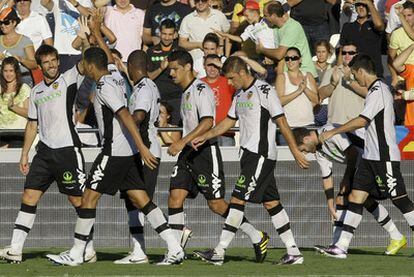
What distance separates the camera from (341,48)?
18.7m

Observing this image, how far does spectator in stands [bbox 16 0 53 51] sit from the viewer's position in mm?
19859

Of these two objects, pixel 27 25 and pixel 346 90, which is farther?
pixel 27 25

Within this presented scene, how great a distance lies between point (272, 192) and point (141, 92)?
73.7 inches

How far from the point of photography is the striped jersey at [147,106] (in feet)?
47.9

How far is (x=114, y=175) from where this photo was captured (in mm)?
14219

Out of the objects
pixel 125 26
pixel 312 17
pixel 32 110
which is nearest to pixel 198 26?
pixel 125 26

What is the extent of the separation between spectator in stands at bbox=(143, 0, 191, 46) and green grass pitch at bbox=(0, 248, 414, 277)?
15.7 feet

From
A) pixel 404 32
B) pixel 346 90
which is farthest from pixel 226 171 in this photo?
pixel 404 32

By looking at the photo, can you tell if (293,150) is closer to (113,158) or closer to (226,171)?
(113,158)

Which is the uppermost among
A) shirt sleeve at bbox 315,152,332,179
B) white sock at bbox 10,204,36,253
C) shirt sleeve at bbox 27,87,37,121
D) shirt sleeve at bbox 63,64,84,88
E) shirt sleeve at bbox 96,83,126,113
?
shirt sleeve at bbox 63,64,84,88

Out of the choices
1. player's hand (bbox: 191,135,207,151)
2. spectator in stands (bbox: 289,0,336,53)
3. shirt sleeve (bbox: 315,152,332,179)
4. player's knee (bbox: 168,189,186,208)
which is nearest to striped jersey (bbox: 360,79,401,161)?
shirt sleeve (bbox: 315,152,332,179)

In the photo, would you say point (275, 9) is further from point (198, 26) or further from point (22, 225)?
point (22, 225)

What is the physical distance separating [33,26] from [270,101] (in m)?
6.67

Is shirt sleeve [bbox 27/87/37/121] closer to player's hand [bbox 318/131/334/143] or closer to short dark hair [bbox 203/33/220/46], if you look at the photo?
player's hand [bbox 318/131/334/143]
